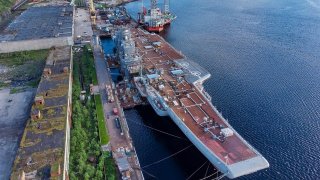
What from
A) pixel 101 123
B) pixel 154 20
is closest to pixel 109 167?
pixel 101 123

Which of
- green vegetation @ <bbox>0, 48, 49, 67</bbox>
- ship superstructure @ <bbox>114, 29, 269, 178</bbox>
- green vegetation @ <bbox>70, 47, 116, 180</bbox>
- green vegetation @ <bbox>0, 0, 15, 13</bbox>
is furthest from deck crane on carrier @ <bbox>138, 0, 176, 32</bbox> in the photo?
green vegetation @ <bbox>0, 0, 15, 13</bbox>

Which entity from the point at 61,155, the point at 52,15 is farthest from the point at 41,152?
the point at 52,15

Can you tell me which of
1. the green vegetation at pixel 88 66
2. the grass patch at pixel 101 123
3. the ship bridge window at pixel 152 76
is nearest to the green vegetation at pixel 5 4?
the green vegetation at pixel 88 66

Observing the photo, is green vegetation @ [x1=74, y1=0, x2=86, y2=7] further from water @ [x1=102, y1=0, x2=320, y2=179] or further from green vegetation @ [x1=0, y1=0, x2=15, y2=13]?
water @ [x1=102, y1=0, x2=320, y2=179]

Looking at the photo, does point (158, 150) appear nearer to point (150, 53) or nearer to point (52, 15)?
point (150, 53)

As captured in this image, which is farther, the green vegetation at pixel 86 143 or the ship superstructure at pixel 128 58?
the ship superstructure at pixel 128 58

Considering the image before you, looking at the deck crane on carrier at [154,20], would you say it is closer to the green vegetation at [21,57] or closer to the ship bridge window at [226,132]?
the green vegetation at [21,57]
